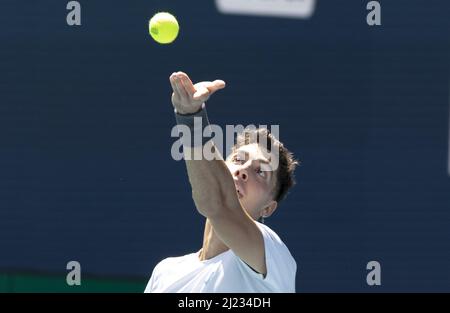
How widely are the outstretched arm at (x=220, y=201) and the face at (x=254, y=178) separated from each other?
27 centimetres

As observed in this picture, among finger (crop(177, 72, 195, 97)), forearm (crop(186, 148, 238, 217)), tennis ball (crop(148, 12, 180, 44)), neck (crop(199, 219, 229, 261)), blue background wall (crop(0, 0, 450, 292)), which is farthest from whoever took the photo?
blue background wall (crop(0, 0, 450, 292))

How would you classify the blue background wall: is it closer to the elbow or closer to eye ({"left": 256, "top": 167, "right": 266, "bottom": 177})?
eye ({"left": 256, "top": 167, "right": 266, "bottom": 177})

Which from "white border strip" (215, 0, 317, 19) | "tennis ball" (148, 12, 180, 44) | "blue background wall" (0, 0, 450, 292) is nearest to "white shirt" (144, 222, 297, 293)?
"tennis ball" (148, 12, 180, 44)

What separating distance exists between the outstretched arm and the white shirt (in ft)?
0.12

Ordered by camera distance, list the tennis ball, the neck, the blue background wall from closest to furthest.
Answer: the neck
the tennis ball
the blue background wall

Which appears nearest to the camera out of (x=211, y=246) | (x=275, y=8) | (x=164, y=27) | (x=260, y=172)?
(x=211, y=246)

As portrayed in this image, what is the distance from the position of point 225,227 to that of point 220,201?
87 mm

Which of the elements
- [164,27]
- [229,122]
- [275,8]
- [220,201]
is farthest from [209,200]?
[275,8]

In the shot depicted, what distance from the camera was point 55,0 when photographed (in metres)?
6.95

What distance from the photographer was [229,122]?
23.0 feet

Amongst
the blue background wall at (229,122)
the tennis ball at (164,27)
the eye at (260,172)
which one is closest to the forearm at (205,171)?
the eye at (260,172)

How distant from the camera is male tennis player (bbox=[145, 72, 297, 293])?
318 cm

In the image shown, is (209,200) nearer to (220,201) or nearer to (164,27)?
(220,201)
